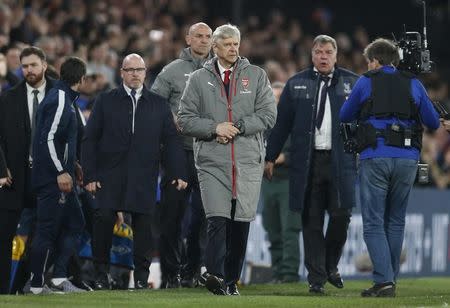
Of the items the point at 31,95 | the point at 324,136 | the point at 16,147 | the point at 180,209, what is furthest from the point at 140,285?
the point at 324,136

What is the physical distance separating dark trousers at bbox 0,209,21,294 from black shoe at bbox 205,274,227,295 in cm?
215

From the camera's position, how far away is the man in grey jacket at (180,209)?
14.2m

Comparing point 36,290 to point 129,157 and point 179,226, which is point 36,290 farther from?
point 179,226

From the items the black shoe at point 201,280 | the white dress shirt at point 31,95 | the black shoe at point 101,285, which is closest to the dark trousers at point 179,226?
the black shoe at point 201,280

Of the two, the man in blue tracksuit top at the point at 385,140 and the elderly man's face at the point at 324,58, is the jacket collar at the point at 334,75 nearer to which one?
the elderly man's face at the point at 324,58

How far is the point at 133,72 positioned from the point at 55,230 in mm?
1731

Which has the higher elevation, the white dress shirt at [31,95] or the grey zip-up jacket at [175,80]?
the grey zip-up jacket at [175,80]

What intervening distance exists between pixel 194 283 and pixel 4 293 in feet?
6.26

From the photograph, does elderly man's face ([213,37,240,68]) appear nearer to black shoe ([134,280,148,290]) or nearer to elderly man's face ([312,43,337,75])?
elderly man's face ([312,43,337,75])

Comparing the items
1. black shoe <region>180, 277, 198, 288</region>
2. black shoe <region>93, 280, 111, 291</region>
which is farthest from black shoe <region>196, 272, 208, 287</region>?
black shoe <region>93, 280, 111, 291</region>

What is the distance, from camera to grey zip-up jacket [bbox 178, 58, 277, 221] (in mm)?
12523

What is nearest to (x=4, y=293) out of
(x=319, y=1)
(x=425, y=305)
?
(x=425, y=305)

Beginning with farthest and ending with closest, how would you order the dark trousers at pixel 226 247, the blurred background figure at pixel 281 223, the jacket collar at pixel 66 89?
the blurred background figure at pixel 281 223, the jacket collar at pixel 66 89, the dark trousers at pixel 226 247

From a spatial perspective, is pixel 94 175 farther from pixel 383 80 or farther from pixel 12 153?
pixel 383 80
